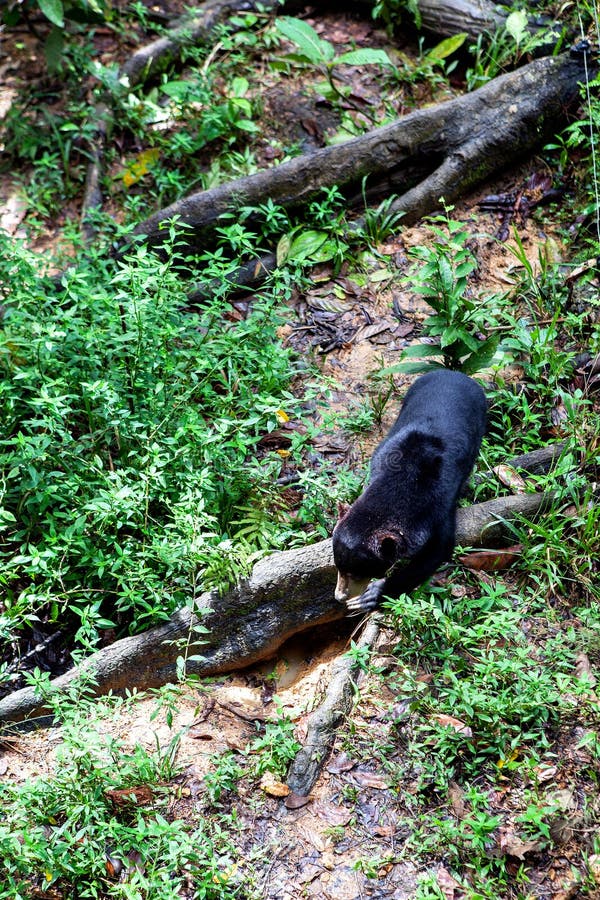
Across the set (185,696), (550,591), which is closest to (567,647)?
(550,591)

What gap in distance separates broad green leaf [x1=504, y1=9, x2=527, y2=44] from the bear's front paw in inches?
215

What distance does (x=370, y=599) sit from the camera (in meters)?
4.45

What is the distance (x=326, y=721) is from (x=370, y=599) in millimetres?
716

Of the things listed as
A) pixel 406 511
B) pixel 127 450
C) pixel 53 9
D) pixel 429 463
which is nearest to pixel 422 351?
pixel 429 463

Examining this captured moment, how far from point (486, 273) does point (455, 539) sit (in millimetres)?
2736

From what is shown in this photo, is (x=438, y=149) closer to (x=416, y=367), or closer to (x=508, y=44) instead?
(x=508, y=44)

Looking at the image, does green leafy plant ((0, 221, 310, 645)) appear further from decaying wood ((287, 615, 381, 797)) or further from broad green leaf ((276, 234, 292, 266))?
broad green leaf ((276, 234, 292, 266))

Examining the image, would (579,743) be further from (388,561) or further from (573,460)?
(573,460)

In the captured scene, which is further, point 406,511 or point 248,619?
point 248,619

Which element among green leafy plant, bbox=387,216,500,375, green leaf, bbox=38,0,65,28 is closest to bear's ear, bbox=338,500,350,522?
green leafy plant, bbox=387,216,500,375

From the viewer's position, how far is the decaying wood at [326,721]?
3.97 meters

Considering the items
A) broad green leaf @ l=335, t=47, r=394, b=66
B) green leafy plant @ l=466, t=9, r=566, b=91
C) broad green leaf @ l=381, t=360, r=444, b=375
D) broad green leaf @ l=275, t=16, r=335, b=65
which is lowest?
broad green leaf @ l=381, t=360, r=444, b=375

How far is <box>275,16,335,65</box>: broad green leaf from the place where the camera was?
287 inches

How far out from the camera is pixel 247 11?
8438mm
